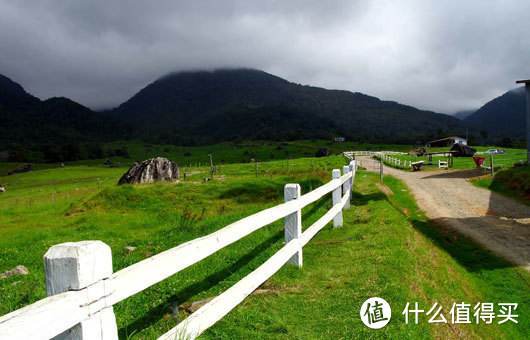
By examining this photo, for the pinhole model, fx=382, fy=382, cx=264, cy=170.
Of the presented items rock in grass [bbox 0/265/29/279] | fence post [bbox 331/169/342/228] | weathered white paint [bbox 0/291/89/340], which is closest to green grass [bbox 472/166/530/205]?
fence post [bbox 331/169/342/228]

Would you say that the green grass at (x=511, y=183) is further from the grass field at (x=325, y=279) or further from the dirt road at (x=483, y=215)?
the grass field at (x=325, y=279)

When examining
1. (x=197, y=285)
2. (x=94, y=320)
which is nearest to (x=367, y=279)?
(x=197, y=285)

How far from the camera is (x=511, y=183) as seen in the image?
68.7 feet

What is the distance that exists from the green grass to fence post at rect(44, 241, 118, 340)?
18.8m

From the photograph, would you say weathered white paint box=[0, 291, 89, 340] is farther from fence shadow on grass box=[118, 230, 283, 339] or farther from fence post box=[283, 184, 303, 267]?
fence post box=[283, 184, 303, 267]

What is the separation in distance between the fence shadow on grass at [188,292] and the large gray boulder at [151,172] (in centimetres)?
2913

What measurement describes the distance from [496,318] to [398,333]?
2825 millimetres

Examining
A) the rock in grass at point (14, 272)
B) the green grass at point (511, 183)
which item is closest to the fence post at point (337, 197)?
the rock in grass at point (14, 272)

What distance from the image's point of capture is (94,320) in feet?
8.20

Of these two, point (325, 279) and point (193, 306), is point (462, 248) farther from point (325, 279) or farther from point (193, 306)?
point (193, 306)

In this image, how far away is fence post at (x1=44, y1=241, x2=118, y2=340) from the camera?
7.72 feet

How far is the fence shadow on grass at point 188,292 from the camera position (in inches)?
188

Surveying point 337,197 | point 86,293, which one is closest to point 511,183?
point 337,197

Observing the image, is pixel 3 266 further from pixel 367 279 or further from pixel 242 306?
pixel 367 279
